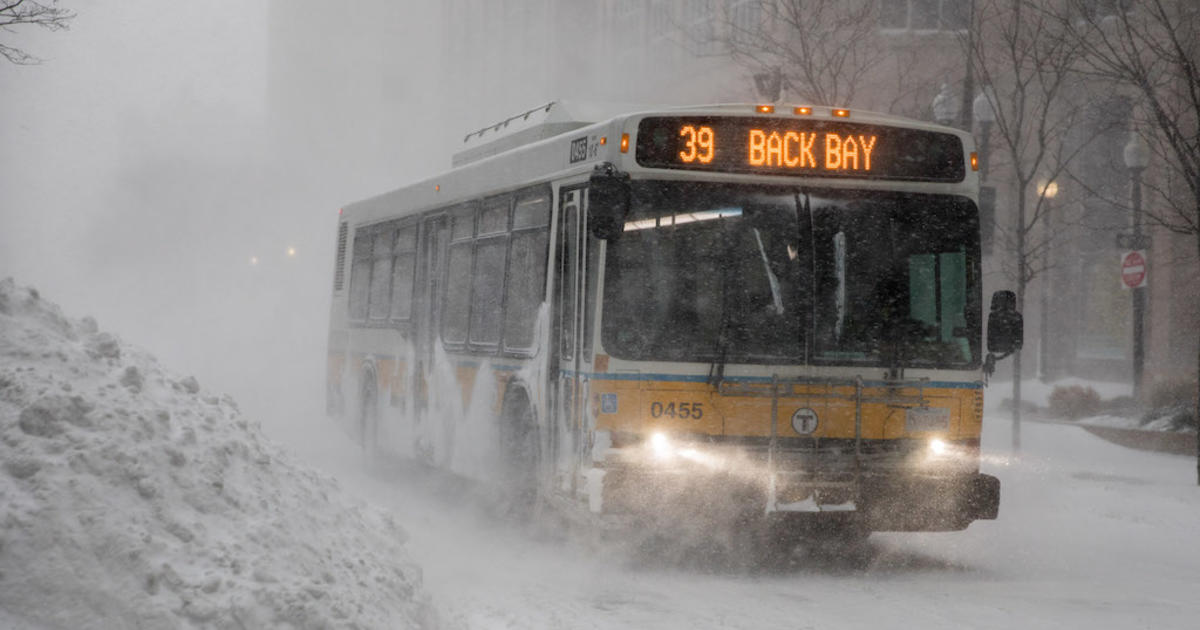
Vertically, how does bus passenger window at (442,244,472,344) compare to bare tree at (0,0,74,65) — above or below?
below

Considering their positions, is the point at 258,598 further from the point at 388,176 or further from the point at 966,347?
the point at 388,176

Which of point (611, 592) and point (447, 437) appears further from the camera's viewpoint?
point (447, 437)

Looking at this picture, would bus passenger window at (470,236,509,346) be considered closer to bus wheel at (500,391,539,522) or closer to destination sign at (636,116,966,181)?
bus wheel at (500,391,539,522)

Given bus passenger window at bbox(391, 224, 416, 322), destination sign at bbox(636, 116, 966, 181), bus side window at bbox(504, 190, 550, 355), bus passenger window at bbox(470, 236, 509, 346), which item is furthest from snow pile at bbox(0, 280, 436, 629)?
bus passenger window at bbox(391, 224, 416, 322)

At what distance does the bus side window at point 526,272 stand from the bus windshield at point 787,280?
142cm

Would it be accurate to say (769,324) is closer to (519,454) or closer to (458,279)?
(519,454)

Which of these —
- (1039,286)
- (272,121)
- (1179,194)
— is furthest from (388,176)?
(1179,194)

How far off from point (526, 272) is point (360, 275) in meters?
6.52

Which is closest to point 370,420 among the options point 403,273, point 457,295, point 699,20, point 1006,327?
point 403,273

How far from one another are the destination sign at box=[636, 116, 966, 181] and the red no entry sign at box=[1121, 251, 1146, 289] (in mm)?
10750

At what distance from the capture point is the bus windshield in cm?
1014

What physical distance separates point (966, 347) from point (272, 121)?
118890 mm

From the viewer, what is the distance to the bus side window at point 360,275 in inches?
697

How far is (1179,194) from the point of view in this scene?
1171 inches
